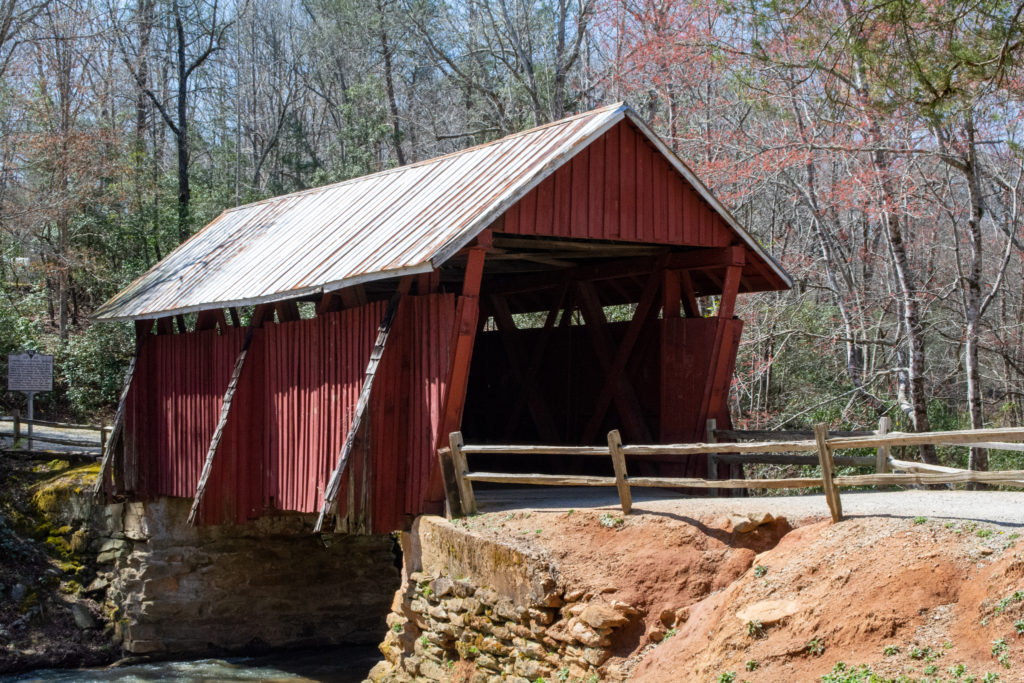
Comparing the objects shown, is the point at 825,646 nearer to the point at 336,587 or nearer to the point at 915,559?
the point at 915,559

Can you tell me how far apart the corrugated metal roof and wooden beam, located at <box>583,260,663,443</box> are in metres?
1.21

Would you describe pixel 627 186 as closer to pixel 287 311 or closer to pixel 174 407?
pixel 287 311

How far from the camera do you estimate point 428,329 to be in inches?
396

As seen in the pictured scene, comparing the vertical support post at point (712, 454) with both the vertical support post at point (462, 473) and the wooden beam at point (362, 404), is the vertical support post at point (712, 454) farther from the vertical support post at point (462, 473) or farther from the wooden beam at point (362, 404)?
the wooden beam at point (362, 404)

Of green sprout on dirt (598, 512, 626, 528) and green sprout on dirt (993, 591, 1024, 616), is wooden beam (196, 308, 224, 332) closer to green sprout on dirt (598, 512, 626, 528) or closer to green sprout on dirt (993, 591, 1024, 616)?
green sprout on dirt (598, 512, 626, 528)

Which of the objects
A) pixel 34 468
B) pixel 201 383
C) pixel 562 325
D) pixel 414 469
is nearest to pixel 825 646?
pixel 414 469

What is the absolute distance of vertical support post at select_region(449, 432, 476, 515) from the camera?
926 centimetres

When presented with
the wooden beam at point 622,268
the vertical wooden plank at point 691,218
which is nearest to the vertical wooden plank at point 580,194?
the vertical wooden plank at point 691,218

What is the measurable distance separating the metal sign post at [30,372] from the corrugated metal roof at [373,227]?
157 inches

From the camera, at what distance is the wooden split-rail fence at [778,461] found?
6.80m

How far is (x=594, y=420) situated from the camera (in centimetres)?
1245

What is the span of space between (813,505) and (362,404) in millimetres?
4073

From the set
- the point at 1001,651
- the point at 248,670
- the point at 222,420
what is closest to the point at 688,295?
the point at 222,420

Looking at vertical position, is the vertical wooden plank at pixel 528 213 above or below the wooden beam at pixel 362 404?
above
